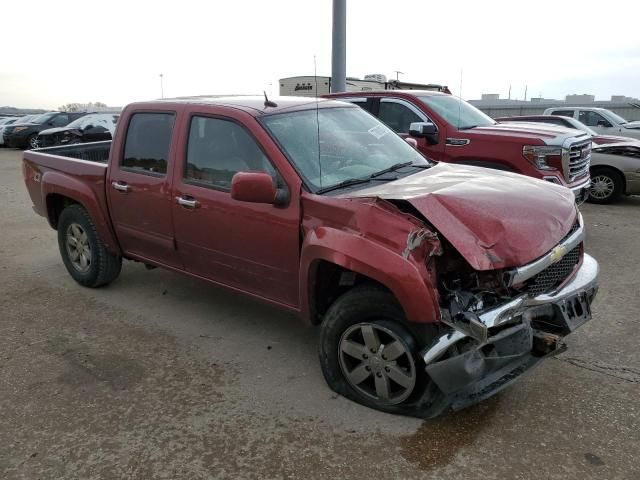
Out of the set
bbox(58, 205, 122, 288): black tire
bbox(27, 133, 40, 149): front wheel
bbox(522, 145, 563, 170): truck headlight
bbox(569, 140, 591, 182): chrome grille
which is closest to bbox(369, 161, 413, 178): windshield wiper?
bbox(58, 205, 122, 288): black tire

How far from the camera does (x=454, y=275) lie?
3070 millimetres

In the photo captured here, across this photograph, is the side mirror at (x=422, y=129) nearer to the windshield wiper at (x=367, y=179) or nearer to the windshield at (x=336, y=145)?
the windshield at (x=336, y=145)

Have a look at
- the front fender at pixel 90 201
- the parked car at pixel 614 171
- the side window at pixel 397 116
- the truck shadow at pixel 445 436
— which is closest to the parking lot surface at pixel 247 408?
the truck shadow at pixel 445 436

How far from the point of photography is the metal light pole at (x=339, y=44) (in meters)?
10.2

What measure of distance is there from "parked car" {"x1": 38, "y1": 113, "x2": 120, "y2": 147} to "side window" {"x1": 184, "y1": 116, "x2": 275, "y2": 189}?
15475 mm

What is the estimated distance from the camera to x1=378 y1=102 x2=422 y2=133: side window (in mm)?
7617

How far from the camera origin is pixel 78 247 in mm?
5469

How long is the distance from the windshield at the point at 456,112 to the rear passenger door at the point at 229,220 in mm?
4358

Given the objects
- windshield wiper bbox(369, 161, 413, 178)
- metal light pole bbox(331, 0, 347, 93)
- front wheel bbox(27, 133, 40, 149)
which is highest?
metal light pole bbox(331, 0, 347, 93)

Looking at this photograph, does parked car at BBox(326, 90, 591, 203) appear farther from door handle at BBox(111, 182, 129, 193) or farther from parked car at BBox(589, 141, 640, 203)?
door handle at BBox(111, 182, 129, 193)

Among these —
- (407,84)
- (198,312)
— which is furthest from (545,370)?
(407,84)

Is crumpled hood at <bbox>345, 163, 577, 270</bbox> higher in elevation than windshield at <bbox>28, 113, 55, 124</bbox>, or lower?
higher

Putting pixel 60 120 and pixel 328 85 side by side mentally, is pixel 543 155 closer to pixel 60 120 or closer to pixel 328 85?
pixel 328 85

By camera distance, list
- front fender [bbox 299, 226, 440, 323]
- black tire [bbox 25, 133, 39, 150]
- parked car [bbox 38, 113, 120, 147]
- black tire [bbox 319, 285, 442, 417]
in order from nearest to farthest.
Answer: front fender [bbox 299, 226, 440, 323] < black tire [bbox 319, 285, 442, 417] < parked car [bbox 38, 113, 120, 147] < black tire [bbox 25, 133, 39, 150]
